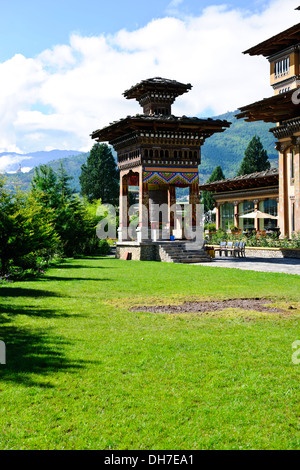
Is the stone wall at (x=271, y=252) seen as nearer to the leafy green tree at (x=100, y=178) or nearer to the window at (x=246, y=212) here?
the window at (x=246, y=212)

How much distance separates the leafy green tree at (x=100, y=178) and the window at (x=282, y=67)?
31.6 meters

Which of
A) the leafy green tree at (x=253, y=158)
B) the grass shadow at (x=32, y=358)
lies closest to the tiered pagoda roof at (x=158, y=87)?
the grass shadow at (x=32, y=358)

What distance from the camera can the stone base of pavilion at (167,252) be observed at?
25.0 metres

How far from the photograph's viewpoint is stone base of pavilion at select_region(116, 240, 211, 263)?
2500 centimetres

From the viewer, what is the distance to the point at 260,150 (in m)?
66.1

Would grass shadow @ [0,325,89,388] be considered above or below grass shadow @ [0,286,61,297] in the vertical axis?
below

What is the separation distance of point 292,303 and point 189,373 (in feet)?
18.2

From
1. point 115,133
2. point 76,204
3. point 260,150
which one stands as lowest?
point 76,204

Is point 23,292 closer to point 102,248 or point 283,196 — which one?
point 283,196

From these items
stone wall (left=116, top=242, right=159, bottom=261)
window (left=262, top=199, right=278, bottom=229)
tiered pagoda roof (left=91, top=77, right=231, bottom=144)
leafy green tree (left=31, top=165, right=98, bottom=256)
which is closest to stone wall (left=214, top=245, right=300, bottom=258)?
stone wall (left=116, top=242, right=159, bottom=261)

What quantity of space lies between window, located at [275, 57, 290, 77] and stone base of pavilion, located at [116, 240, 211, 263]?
61.0 ft

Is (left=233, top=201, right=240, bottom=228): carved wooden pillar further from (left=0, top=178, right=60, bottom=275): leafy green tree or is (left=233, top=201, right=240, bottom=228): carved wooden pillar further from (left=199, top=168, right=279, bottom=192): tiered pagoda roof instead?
(left=0, top=178, right=60, bottom=275): leafy green tree

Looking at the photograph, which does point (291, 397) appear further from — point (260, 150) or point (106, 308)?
point (260, 150)
